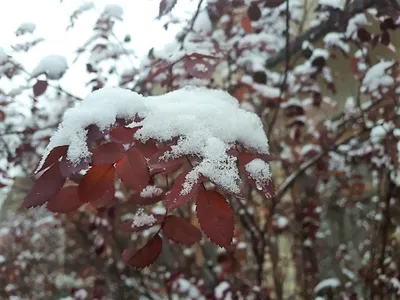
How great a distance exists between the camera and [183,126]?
86 cm

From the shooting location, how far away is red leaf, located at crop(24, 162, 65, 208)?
82cm

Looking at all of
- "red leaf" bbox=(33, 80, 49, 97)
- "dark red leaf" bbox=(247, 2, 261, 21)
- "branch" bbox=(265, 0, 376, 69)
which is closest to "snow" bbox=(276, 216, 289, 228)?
"branch" bbox=(265, 0, 376, 69)

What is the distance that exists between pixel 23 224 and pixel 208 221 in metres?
4.98

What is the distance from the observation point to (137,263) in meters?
1.03

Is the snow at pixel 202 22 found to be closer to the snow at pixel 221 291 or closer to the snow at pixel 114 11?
the snow at pixel 114 11

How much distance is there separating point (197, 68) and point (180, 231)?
624mm

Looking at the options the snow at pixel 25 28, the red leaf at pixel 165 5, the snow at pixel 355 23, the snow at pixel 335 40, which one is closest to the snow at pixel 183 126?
the red leaf at pixel 165 5

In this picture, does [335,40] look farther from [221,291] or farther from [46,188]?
[46,188]

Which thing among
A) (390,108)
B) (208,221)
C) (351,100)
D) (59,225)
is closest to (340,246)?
(351,100)

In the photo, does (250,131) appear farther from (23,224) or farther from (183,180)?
(23,224)

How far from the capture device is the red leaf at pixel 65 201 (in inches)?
41.5

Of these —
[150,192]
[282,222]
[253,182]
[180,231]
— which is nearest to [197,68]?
[150,192]

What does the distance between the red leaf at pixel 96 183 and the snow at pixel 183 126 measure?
74 millimetres

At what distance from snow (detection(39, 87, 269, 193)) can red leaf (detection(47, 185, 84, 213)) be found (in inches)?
9.0
